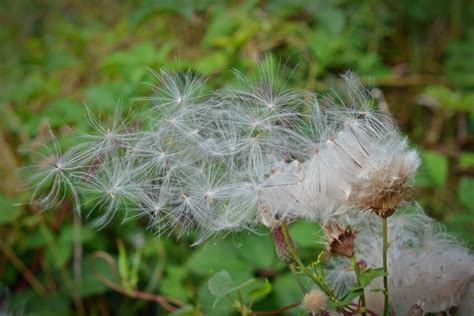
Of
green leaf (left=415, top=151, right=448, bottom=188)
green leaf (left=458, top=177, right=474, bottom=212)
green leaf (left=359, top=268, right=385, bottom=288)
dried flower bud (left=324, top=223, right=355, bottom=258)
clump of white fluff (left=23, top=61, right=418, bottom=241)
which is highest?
clump of white fluff (left=23, top=61, right=418, bottom=241)

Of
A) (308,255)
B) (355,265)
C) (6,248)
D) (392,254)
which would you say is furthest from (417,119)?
(355,265)

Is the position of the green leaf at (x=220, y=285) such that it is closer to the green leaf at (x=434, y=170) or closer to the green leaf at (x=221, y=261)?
the green leaf at (x=221, y=261)

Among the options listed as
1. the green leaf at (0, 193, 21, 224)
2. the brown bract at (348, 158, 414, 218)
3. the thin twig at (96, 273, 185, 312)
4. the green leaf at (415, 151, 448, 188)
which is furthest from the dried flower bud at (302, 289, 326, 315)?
the green leaf at (0, 193, 21, 224)

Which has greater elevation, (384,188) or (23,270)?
(384,188)

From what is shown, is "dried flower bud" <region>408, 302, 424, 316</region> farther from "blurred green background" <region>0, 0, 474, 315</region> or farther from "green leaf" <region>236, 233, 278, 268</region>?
"green leaf" <region>236, 233, 278, 268</region>

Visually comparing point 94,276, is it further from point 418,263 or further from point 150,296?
point 418,263

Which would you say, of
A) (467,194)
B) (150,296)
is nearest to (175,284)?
(150,296)

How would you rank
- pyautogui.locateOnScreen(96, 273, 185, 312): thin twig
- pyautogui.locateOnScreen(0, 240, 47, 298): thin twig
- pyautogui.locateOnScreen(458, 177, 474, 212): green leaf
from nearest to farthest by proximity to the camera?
pyautogui.locateOnScreen(458, 177, 474, 212): green leaf < pyautogui.locateOnScreen(96, 273, 185, 312): thin twig < pyautogui.locateOnScreen(0, 240, 47, 298): thin twig
